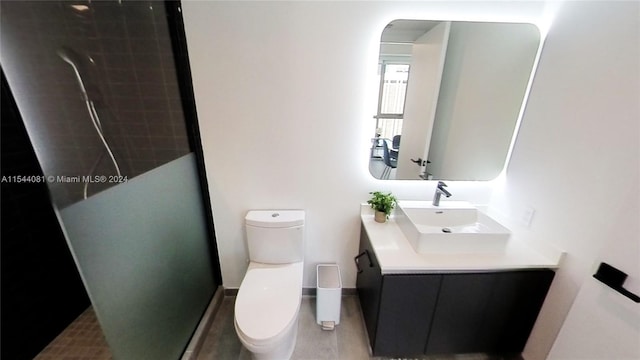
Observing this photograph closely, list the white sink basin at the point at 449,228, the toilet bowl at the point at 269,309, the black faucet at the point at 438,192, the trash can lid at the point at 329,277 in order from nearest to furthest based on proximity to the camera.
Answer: the toilet bowl at the point at 269,309, the white sink basin at the point at 449,228, the black faucet at the point at 438,192, the trash can lid at the point at 329,277

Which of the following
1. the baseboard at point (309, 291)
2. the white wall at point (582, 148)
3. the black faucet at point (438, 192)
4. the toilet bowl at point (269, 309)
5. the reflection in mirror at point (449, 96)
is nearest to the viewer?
the white wall at point (582, 148)

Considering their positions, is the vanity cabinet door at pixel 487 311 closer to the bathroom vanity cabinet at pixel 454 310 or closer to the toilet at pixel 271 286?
the bathroom vanity cabinet at pixel 454 310

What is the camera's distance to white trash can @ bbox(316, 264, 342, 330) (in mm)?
1618

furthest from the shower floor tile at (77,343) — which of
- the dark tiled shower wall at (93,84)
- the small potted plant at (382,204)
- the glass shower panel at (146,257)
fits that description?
the small potted plant at (382,204)

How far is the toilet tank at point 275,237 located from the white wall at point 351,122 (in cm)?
13

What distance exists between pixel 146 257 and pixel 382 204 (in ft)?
4.50

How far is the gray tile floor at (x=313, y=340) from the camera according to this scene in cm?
151

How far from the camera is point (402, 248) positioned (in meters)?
1.36

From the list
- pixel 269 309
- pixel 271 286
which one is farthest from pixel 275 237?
pixel 269 309

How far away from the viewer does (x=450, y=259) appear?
1.28 meters

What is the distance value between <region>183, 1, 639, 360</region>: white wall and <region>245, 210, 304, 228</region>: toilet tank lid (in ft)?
0.26

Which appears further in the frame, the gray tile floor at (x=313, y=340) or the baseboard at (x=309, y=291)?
the baseboard at (x=309, y=291)

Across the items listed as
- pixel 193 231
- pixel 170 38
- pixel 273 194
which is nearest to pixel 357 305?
pixel 273 194

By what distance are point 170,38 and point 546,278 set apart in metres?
2.48
